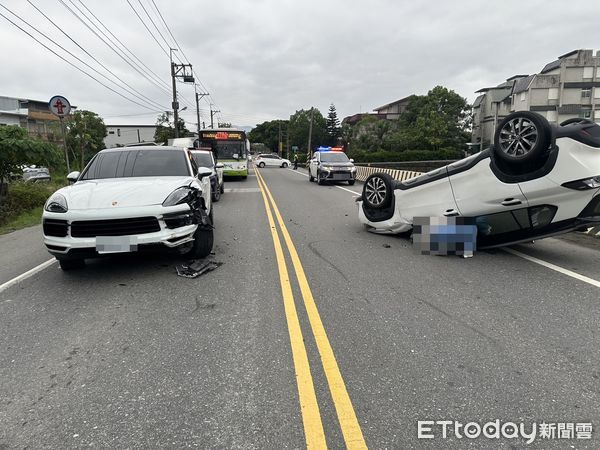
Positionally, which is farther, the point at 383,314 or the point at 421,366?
the point at 383,314

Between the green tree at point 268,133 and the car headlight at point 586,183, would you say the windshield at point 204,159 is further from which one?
the green tree at point 268,133

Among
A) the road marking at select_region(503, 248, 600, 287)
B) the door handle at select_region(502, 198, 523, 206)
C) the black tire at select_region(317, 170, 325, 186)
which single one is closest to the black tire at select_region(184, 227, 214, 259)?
the door handle at select_region(502, 198, 523, 206)

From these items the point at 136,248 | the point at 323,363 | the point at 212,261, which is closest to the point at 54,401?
the point at 323,363

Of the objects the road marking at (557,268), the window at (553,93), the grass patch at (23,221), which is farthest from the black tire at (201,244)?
the window at (553,93)

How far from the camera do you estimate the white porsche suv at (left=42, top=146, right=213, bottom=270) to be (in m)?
4.93

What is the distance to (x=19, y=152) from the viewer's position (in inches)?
467

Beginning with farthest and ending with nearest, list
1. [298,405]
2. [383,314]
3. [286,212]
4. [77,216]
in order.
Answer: [286,212] → [77,216] → [383,314] → [298,405]

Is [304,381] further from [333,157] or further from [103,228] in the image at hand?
[333,157]

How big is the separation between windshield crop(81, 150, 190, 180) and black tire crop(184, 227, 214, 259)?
1155mm

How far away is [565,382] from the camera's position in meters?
2.99

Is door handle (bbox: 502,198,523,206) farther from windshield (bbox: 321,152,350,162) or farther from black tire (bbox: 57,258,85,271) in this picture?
windshield (bbox: 321,152,350,162)

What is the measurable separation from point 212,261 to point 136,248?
4.50ft

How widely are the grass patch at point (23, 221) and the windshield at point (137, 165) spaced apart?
16.3ft

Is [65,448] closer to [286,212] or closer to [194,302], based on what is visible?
[194,302]
